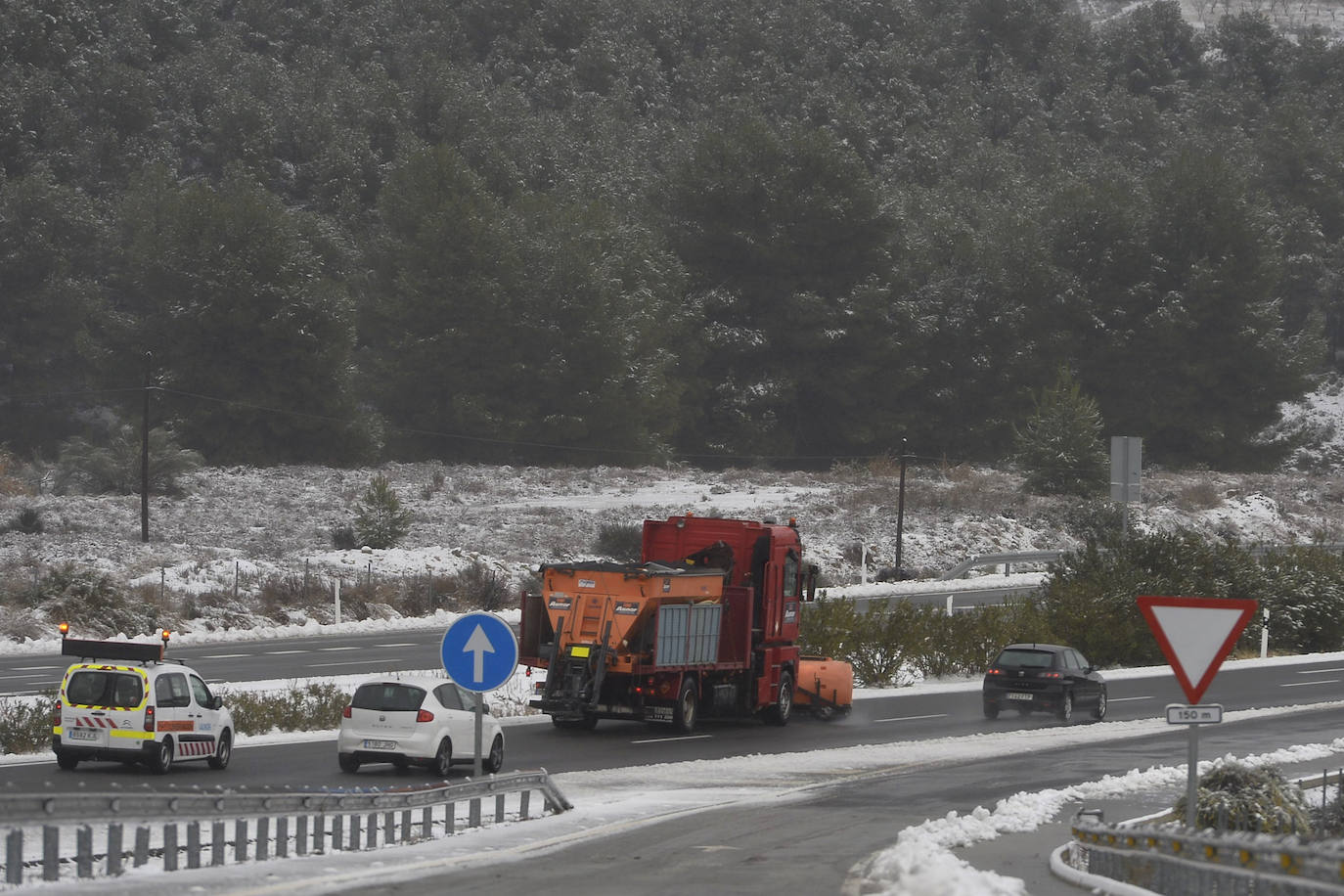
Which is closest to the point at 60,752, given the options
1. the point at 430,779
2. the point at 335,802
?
the point at 430,779

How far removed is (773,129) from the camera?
95875 millimetres

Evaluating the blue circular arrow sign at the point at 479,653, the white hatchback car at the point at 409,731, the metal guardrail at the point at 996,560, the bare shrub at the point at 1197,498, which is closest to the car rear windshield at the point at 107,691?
the white hatchback car at the point at 409,731

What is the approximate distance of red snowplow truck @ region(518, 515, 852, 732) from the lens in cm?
2470

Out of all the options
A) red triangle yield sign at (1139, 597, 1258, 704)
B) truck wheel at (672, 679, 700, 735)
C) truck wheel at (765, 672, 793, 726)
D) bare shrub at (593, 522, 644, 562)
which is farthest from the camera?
bare shrub at (593, 522, 644, 562)

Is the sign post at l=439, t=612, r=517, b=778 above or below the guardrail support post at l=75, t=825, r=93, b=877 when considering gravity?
above

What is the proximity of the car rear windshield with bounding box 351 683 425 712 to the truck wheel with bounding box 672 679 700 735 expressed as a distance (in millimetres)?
5713

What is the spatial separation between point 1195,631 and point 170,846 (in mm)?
6729

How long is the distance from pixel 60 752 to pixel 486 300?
59101mm

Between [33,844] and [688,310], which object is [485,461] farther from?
[33,844]

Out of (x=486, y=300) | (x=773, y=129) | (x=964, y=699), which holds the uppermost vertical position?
(x=773, y=129)

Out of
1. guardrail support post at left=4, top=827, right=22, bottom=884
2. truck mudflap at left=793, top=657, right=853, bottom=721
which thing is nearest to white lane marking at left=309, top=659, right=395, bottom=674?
truck mudflap at left=793, top=657, right=853, bottom=721

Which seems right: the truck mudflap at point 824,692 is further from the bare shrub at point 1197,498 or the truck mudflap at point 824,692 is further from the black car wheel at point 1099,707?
the bare shrub at point 1197,498

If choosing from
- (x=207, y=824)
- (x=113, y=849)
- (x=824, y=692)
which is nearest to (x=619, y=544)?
(x=824, y=692)

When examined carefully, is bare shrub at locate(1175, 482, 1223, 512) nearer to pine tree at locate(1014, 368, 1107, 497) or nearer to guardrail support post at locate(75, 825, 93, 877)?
pine tree at locate(1014, 368, 1107, 497)
